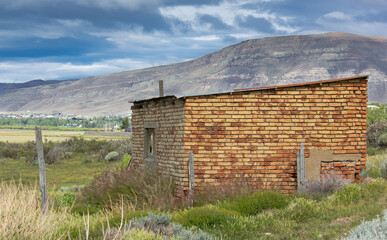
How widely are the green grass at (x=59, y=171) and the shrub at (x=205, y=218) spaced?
13.4 metres

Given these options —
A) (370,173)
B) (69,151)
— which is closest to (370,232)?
(370,173)

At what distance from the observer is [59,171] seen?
1202 inches

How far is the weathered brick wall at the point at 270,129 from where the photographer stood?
12867mm

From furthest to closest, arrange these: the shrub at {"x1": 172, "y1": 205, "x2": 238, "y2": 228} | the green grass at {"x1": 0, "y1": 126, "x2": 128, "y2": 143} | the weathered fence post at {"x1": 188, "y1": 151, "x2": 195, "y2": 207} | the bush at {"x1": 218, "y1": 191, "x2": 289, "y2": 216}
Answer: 1. the green grass at {"x1": 0, "y1": 126, "x2": 128, "y2": 143}
2. the weathered fence post at {"x1": 188, "y1": 151, "x2": 195, "y2": 207}
3. the bush at {"x1": 218, "y1": 191, "x2": 289, "y2": 216}
4. the shrub at {"x1": 172, "y1": 205, "x2": 238, "y2": 228}

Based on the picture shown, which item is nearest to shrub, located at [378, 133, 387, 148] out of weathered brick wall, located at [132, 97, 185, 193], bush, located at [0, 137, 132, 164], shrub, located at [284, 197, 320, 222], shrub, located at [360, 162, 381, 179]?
shrub, located at [360, 162, 381, 179]

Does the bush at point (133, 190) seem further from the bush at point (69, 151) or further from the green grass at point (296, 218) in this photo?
the bush at point (69, 151)

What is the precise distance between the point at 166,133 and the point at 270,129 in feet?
10.00

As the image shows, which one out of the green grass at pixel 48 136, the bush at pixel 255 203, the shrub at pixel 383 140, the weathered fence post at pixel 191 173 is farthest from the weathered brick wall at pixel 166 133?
the green grass at pixel 48 136

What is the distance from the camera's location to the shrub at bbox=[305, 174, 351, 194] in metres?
12.2

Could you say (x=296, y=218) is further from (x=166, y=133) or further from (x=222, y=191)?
(x=166, y=133)

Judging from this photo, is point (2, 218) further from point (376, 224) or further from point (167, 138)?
point (167, 138)

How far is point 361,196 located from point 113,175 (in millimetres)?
7033

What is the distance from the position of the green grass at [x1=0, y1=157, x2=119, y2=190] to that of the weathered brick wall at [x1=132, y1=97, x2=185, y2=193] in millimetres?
7058

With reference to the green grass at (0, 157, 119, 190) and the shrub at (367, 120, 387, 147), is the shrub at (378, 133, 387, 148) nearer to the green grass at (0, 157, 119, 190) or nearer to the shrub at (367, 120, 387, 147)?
the shrub at (367, 120, 387, 147)
